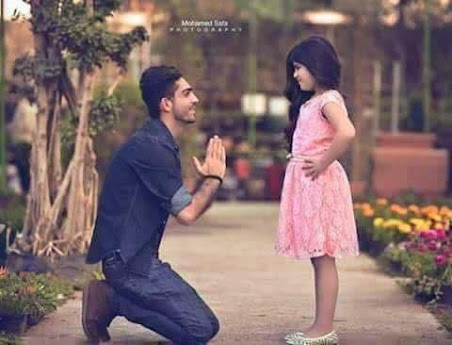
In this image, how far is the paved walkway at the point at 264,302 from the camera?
7.70m

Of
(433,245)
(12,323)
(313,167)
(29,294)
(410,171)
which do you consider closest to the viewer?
(313,167)

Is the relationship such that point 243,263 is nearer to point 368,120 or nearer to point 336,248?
point 336,248

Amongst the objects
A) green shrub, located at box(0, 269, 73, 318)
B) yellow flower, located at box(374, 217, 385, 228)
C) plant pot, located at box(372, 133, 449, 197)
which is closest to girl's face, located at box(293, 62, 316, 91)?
green shrub, located at box(0, 269, 73, 318)

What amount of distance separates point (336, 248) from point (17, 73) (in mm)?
4177

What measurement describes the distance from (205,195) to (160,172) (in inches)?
12.5

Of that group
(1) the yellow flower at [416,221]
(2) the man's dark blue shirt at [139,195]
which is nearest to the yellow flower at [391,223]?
(1) the yellow flower at [416,221]

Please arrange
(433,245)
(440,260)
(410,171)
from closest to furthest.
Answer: (440,260), (433,245), (410,171)

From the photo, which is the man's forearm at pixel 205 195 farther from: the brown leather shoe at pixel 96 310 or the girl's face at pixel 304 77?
the girl's face at pixel 304 77

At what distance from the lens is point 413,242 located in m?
10.4

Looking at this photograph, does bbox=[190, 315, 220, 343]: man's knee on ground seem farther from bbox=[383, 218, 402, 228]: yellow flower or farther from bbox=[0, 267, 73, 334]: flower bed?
bbox=[383, 218, 402, 228]: yellow flower

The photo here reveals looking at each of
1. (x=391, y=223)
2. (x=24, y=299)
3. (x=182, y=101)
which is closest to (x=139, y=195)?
(x=182, y=101)

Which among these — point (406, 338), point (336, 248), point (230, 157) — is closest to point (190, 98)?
point (336, 248)

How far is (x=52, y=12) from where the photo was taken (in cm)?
1034

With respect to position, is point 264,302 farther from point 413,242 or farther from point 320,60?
point 320,60
